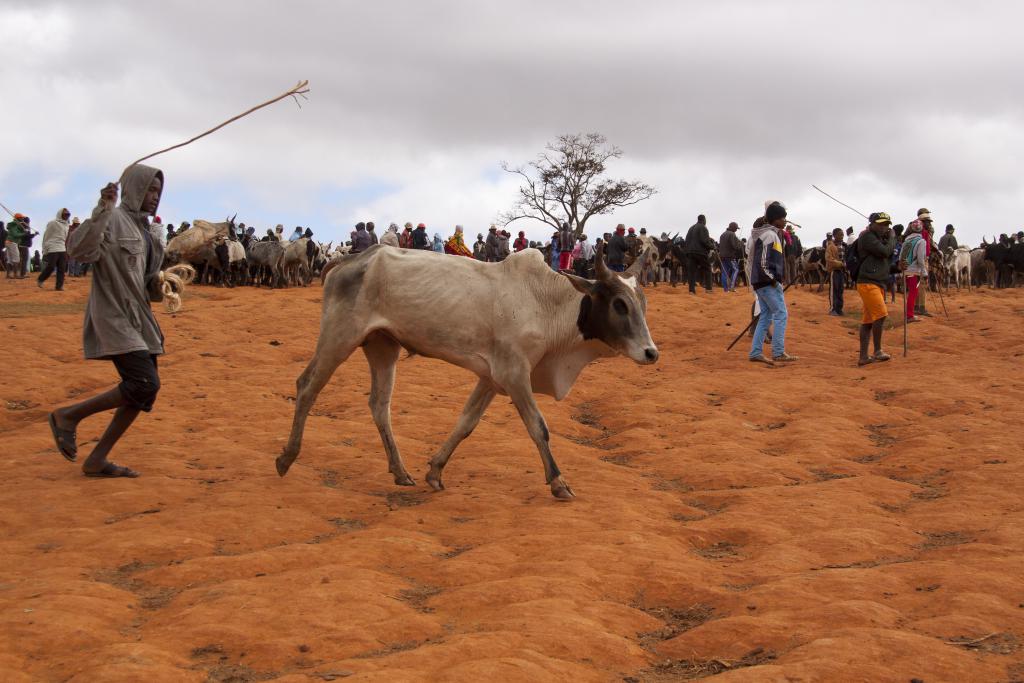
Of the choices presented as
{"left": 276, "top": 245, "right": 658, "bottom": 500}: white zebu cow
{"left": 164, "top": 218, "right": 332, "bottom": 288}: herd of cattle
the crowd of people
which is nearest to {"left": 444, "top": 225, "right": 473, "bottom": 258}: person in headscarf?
the crowd of people

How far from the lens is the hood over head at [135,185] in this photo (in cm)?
690

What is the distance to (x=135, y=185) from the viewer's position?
691cm

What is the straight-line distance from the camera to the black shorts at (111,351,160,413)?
6.74m

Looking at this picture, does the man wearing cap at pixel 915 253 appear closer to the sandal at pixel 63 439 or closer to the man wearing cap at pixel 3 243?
the sandal at pixel 63 439

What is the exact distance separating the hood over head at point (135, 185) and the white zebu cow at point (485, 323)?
1344mm

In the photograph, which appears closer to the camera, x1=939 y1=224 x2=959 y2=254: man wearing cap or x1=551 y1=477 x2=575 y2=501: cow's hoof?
x1=551 y1=477 x2=575 y2=501: cow's hoof

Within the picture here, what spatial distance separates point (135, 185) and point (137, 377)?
125cm

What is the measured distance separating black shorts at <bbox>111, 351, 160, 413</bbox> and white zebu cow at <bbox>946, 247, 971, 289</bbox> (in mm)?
26250

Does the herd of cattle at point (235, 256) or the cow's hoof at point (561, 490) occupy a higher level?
the herd of cattle at point (235, 256)

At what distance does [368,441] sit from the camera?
29.6ft

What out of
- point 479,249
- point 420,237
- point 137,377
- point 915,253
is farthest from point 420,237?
point 137,377

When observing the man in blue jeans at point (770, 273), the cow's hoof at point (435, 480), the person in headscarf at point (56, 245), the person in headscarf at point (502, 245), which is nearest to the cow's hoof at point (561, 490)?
the cow's hoof at point (435, 480)

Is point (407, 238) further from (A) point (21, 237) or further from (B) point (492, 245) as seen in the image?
(A) point (21, 237)

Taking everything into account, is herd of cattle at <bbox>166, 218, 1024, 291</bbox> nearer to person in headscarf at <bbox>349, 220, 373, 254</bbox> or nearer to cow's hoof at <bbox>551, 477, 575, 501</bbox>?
person in headscarf at <bbox>349, 220, 373, 254</bbox>
